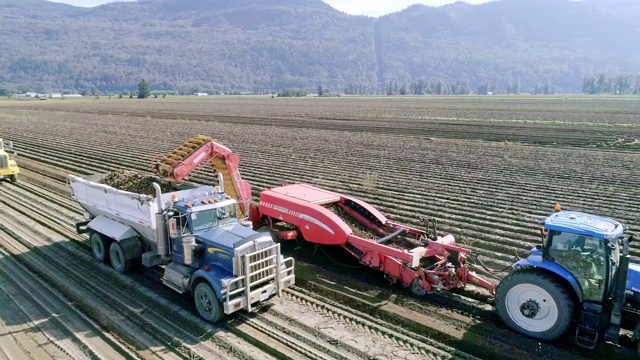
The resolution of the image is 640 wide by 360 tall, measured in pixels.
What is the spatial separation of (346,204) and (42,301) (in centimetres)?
685

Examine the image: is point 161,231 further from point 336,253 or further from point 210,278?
point 336,253

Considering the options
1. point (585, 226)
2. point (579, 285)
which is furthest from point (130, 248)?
point (585, 226)

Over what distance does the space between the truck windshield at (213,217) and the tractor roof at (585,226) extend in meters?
5.86

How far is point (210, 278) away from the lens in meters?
8.17

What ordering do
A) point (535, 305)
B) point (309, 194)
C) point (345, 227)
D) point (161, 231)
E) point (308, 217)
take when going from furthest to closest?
point (309, 194), point (308, 217), point (345, 227), point (161, 231), point (535, 305)

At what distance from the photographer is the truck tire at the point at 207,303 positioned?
8164 millimetres

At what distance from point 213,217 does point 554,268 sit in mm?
6206

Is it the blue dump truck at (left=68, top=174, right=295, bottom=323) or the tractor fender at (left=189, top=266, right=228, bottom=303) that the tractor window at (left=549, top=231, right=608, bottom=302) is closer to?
the blue dump truck at (left=68, top=174, right=295, bottom=323)

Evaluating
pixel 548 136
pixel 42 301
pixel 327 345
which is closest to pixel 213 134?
→ pixel 548 136

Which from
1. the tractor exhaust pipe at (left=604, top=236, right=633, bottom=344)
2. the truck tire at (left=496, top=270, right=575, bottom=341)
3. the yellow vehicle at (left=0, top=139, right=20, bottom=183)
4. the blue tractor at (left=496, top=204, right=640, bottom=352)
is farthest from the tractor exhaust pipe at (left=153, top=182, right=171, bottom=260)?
the yellow vehicle at (left=0, top=139, right=20, bottom=183)

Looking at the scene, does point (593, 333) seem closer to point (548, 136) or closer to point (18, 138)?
point (548, 136)

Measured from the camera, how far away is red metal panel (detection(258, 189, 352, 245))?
10.1 meters

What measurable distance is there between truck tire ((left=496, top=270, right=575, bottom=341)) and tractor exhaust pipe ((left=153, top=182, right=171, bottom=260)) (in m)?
6.40

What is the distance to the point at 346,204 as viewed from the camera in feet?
38.3
